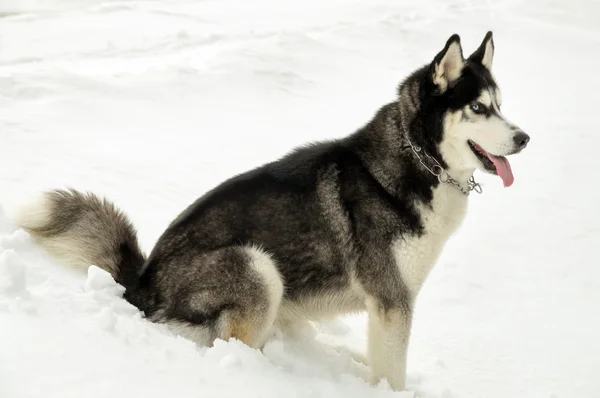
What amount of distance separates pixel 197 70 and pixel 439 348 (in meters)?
5.24

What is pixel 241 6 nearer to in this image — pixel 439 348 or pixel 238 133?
pixel 238 133

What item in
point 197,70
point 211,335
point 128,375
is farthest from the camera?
point 197,70

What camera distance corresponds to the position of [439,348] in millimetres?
4051

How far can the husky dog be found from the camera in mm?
3012

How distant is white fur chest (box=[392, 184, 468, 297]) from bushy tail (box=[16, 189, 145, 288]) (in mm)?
1380

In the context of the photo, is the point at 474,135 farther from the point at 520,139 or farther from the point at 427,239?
the point at 427,239

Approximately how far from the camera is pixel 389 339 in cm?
315

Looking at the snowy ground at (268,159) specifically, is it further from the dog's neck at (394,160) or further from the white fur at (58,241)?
the dog's neck at (394,160)

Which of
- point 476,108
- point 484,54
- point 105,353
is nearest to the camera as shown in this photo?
point 105,353

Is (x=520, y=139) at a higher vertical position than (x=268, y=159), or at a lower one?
higher

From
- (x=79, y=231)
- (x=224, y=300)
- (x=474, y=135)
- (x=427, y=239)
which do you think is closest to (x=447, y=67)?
(x=474, y=135)

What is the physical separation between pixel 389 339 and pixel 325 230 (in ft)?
2.13

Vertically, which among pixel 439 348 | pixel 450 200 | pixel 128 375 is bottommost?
pixel 439 348

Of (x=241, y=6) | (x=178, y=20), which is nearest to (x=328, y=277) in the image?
(x=178, y=20)
